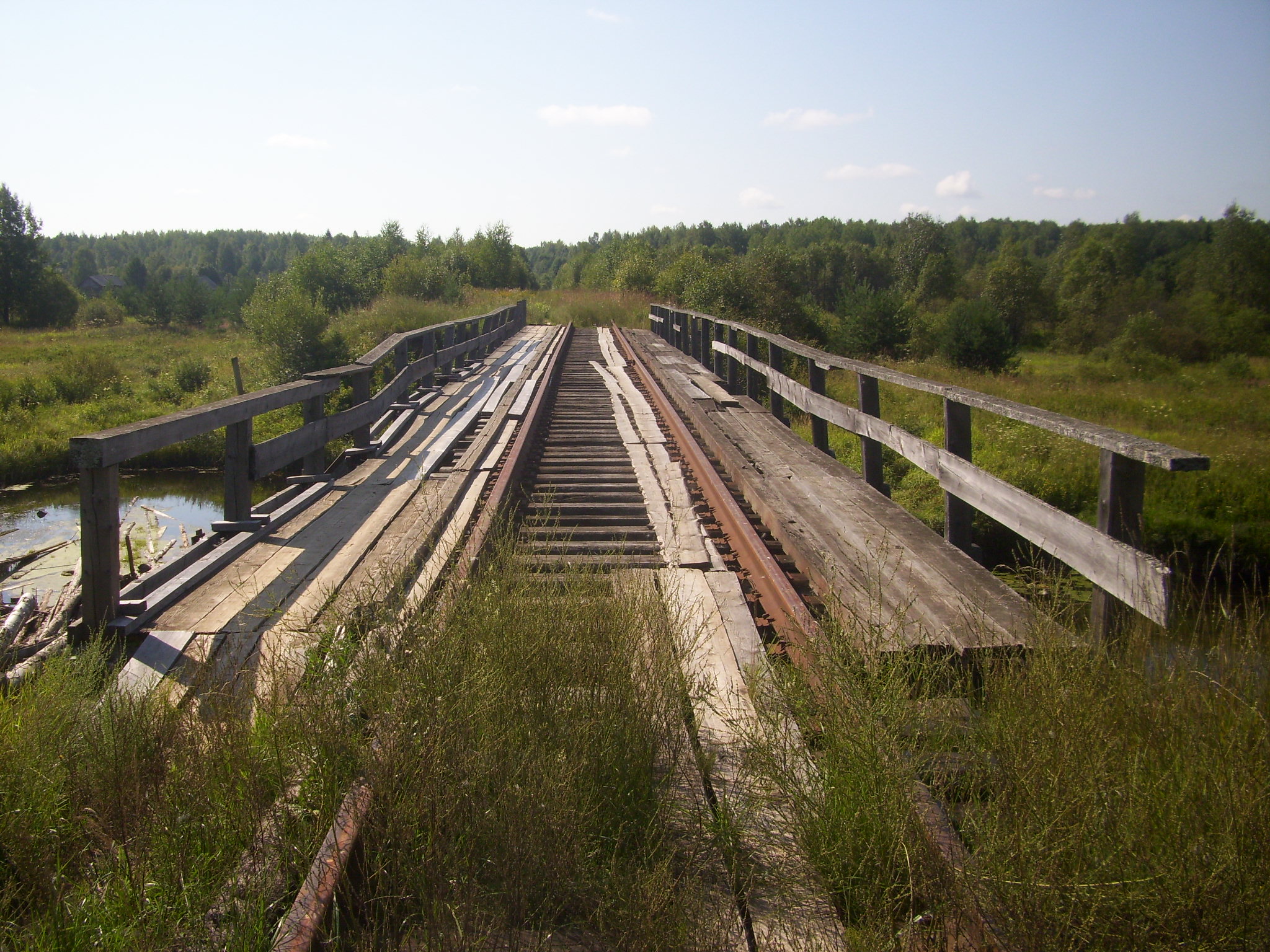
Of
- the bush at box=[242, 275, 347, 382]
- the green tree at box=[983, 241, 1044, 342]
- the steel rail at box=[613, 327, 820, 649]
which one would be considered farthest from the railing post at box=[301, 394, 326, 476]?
the green tree at box=[983, 241, 1044, 342]

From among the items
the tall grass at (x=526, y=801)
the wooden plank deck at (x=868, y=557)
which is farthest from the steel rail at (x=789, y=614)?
the tall grass at (x=526, y=801)

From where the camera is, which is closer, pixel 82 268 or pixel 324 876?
pixel 324 876

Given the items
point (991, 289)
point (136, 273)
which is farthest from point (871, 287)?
point (136, 273)

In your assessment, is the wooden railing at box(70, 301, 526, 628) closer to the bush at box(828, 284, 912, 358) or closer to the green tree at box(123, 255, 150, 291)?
the bush at box(828, 284, 912, 358)

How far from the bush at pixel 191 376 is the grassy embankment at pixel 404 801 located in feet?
101

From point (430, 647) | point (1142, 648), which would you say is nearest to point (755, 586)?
point (1142, 648)

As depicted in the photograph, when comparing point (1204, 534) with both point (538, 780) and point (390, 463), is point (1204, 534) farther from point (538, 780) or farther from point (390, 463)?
point (538, 780)

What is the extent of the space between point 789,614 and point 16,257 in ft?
299

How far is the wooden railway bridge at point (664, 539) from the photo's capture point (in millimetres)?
2951

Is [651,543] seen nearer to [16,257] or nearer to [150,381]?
[150,381]

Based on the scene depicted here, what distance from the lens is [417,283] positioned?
1602 inches

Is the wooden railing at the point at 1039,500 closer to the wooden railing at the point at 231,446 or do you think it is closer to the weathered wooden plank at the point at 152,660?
the weathered wooden plank at the point at 152,660

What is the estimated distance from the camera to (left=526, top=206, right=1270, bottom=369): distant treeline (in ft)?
116

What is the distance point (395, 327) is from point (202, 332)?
2404 inches
